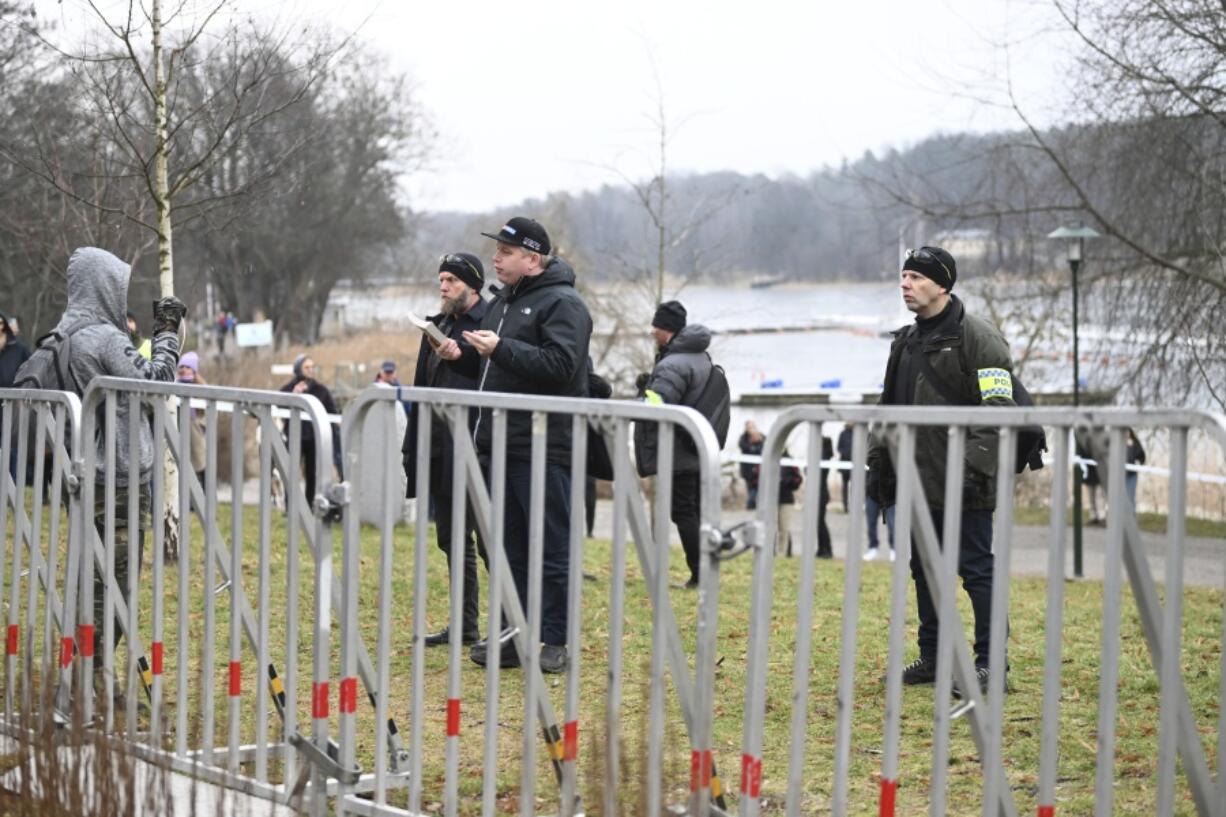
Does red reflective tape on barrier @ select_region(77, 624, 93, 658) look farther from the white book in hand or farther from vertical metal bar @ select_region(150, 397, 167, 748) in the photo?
the white book in hand

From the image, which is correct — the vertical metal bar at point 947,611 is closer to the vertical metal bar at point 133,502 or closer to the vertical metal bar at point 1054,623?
the vertical metal bar at point 1054,623

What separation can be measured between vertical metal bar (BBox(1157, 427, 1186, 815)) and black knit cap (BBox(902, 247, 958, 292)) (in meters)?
3.00

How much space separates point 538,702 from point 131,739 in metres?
1.09

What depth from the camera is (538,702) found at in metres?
4.73

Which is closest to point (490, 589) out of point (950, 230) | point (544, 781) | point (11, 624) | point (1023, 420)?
point (544, 781)

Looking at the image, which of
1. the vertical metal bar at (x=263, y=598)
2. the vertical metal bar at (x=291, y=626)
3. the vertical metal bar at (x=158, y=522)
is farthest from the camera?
the vertical metal bar at (x=158, y=522)

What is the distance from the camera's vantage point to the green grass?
208 inches

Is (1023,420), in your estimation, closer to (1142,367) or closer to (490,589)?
(490,589)

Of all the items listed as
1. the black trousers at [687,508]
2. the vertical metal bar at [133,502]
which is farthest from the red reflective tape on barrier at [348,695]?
the black trousers at [687,508]

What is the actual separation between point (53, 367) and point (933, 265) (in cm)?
346

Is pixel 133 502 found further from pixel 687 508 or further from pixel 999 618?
pixel 687 508

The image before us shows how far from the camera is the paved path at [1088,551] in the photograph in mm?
16359

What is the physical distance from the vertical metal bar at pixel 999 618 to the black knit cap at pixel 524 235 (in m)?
3.54

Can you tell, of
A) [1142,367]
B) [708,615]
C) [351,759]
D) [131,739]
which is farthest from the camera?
[1142,367]
